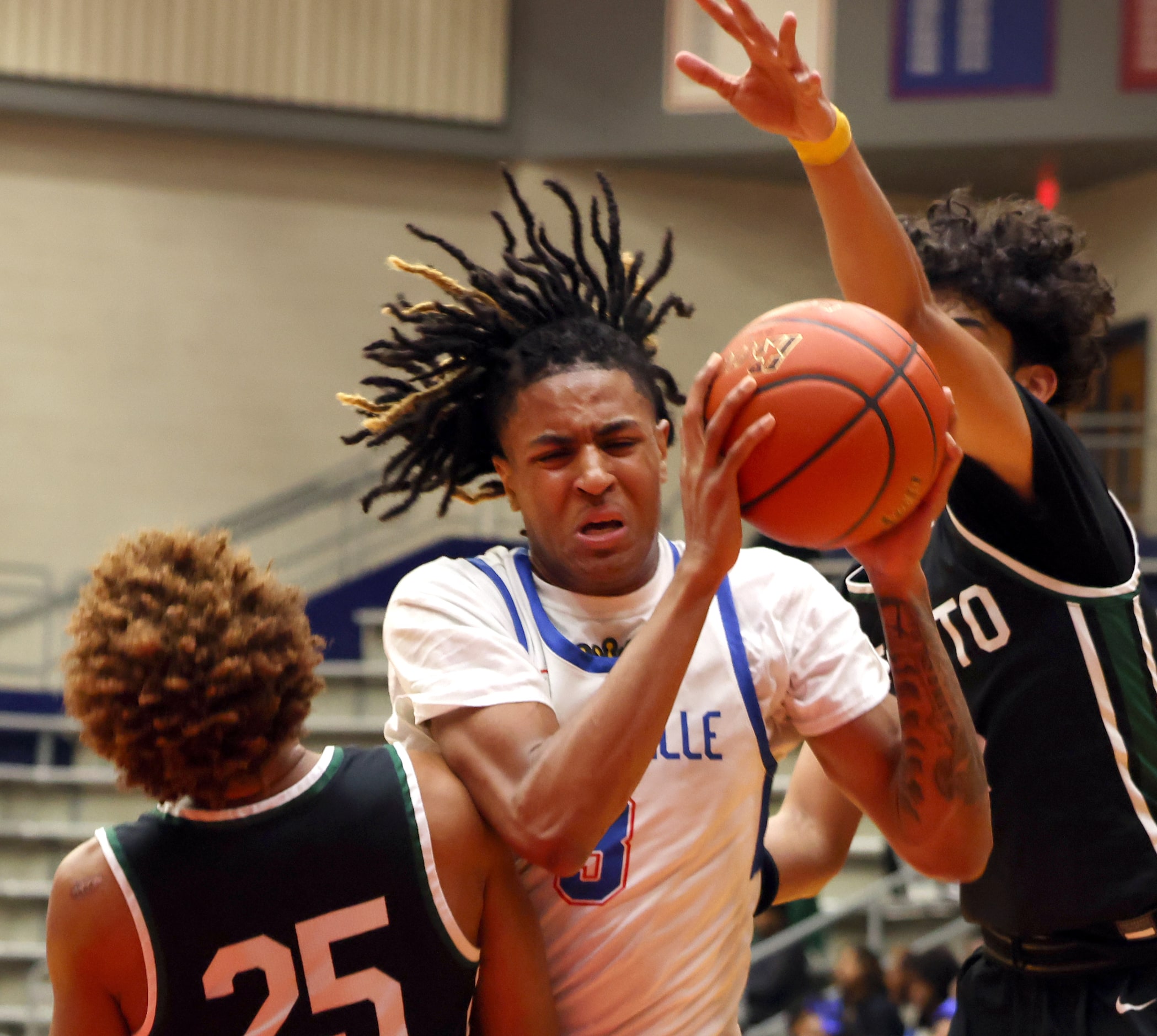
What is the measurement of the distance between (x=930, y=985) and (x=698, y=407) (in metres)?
4.71

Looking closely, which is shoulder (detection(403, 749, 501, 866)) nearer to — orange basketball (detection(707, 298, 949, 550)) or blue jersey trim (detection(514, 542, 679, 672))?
blue jersey trim (detection(514, 542, 679, 672))

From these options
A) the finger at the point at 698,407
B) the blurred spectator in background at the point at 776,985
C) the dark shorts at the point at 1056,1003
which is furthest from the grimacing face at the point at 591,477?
the blurred spectator in background at the point at 776,985

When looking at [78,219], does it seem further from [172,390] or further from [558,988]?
[558,988]

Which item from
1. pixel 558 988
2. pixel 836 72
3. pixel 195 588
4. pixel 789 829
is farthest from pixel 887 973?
pixel 836 72

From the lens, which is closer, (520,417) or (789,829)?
(520,417)

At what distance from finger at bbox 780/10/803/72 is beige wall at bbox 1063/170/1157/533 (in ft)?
26.2

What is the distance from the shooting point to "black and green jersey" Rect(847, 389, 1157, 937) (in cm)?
247

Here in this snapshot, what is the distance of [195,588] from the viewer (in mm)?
1902

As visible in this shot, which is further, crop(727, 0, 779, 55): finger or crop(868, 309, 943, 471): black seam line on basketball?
crop(727, 0, 779, 55): finger

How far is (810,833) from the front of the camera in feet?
8.68

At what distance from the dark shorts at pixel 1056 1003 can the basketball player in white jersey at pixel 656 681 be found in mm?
508

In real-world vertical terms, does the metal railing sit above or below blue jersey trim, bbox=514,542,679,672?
below

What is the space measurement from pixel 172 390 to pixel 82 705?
842 cm

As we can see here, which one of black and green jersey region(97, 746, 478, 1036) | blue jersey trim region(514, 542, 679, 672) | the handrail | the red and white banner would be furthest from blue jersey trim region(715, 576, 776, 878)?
the red and white banner
